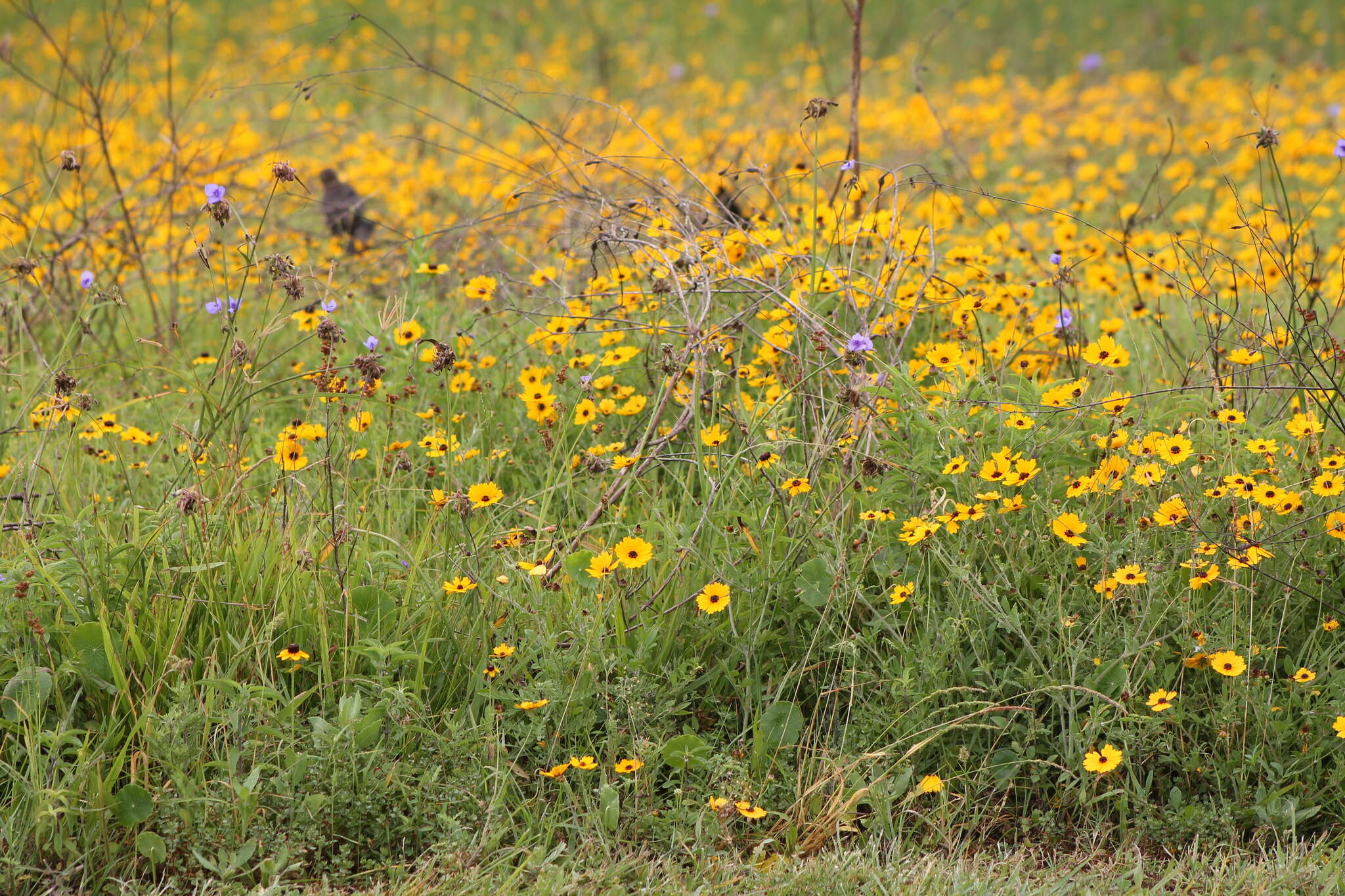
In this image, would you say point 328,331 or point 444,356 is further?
point 444,356

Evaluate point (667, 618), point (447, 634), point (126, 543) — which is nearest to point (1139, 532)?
point (667, 618)

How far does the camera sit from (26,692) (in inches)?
85.8

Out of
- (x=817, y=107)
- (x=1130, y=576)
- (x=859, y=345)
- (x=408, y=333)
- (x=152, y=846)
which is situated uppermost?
(x=817, y=107)

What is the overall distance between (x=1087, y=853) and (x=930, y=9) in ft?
43.8

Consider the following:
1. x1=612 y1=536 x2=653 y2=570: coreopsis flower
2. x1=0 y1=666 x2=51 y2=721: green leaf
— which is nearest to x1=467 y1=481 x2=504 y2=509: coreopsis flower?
x1=612 y1=536 x2=653 y2=570: coreopsis flower

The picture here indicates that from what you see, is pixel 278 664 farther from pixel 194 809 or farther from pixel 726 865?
pixel 726 865

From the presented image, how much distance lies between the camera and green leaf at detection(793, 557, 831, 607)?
2.46 meters

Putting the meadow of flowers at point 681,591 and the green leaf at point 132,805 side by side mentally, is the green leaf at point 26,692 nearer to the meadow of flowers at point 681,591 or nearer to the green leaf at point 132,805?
the meadow of flowers at point 681,591

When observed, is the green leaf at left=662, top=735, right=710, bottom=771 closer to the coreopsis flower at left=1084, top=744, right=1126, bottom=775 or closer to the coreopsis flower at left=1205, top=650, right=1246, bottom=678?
the coreopsis flower at left=1084, top=744, right=1126, bottom=775

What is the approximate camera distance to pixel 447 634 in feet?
8.06

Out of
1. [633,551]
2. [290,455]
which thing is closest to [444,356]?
[290,455]

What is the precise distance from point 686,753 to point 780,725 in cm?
21

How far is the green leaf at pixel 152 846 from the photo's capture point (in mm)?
2059

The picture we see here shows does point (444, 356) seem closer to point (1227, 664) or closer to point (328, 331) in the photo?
point (328, 331)
